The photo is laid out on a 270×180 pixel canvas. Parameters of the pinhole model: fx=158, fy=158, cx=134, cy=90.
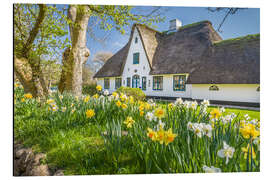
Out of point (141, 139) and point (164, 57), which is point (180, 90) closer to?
point (164, 57)

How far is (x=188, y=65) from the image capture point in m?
3.70

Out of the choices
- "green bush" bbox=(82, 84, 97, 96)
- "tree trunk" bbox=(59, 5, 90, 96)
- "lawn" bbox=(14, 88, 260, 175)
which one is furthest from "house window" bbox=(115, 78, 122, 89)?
"tree trunk" bbox=(59, 5, 90, 96)

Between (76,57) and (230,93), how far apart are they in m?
3.20

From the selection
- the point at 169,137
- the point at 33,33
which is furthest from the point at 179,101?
the point at 33,33

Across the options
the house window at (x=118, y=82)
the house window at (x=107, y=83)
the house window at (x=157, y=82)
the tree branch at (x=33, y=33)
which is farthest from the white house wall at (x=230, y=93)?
the tree branch at (x=33, y=33)

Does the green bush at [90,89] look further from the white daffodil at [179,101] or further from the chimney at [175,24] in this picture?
the chimney at [175,24]

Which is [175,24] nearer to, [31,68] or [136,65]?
[136,65]

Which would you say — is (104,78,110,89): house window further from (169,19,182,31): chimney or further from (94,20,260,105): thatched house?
(169,19,182,31): chimney

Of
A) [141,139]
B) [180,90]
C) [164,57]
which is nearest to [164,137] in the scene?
[141,139]

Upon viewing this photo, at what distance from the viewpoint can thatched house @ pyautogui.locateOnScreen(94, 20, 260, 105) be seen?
2656mm
